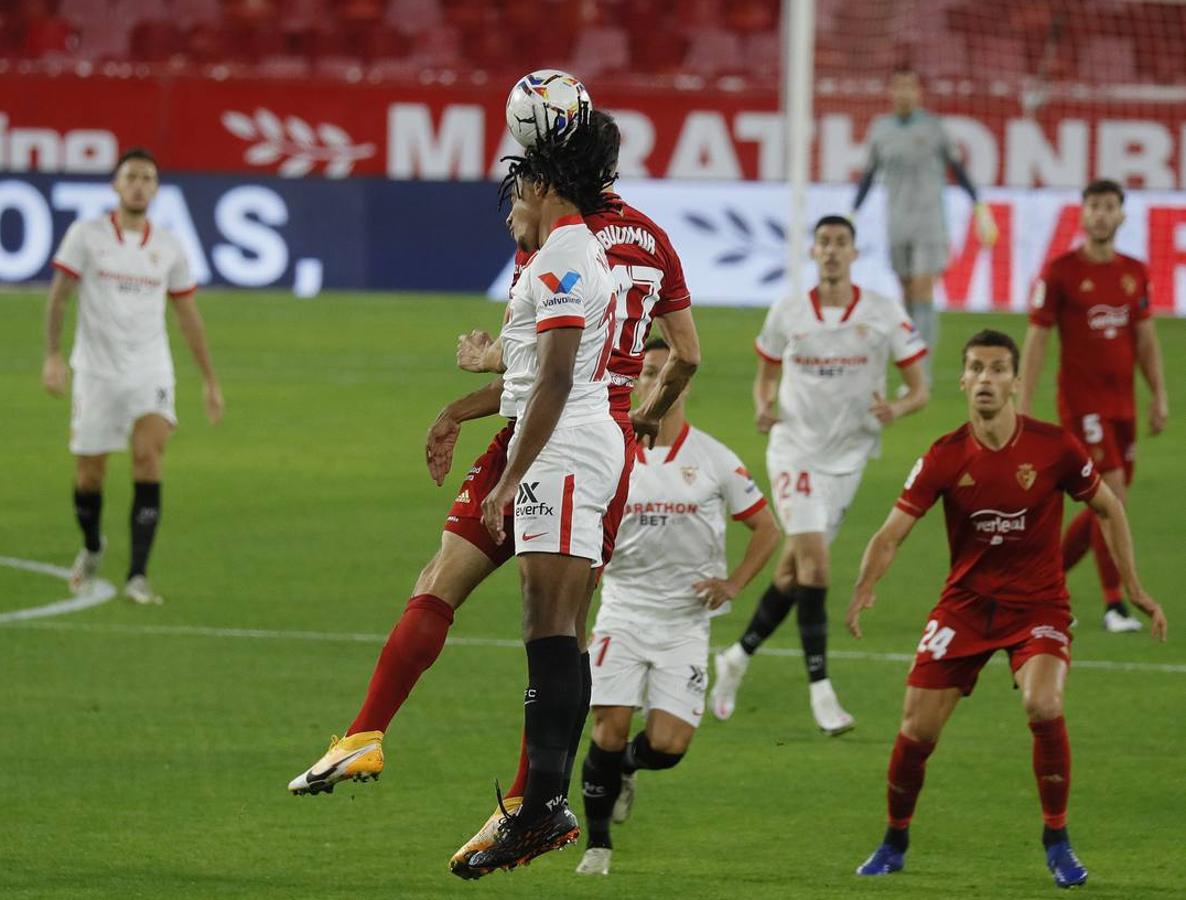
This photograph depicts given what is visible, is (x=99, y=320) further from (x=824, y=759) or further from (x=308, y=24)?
(x=308, y=24)

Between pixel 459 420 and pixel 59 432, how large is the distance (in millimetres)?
12172

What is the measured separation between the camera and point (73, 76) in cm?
2734

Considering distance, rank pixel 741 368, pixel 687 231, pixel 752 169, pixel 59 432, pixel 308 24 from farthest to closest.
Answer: pixel 308 24 → pixel 752 169 → pixel 687 231 → pixel 741 368 → pixel 59 432

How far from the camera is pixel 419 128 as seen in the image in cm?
2755

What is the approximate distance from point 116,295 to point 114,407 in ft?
2.08

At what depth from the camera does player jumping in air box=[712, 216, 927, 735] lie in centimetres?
1060

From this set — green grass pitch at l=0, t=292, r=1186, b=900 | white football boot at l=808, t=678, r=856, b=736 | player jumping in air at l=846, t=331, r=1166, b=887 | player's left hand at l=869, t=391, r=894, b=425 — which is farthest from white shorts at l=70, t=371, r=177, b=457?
player jumping in air at l=846, t=331, r=1166, b=887

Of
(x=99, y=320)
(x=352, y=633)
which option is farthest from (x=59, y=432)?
(x=352, y=633)

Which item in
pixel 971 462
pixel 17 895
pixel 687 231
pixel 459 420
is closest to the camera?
pixel 459 420

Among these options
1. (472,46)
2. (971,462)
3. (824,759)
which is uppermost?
(472,46)

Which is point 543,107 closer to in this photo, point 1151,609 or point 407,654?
Result: point 407,654

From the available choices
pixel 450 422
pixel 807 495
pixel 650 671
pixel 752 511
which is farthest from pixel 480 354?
pixel 807 495

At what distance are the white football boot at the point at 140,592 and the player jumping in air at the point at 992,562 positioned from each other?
5.62 metres

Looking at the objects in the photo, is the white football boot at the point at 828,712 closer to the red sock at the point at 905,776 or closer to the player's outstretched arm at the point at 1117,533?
the red sock at the point at 905,776
